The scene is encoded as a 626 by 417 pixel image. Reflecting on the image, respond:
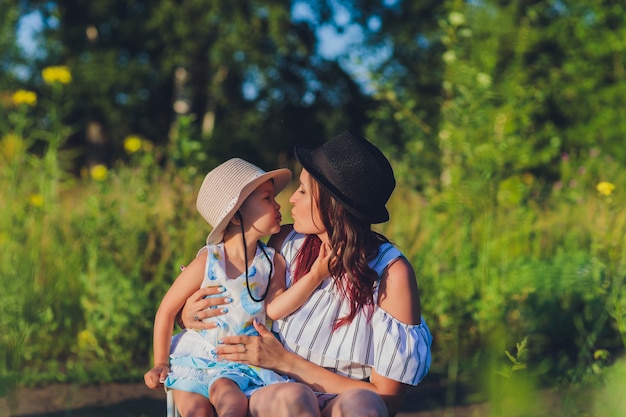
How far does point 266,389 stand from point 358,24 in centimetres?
1425

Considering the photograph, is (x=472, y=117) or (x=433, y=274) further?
(x=433, y=274)

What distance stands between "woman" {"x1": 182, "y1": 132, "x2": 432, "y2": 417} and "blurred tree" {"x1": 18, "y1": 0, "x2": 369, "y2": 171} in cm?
1111

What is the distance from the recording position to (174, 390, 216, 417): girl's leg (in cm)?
227

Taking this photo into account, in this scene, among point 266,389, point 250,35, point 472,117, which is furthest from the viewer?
point 250,35

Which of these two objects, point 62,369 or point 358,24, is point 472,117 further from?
point 358,24

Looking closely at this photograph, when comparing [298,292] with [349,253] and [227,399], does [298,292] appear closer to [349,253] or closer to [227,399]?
[349,253]

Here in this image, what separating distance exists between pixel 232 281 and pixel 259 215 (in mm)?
196

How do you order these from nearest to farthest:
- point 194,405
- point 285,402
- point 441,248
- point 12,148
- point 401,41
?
point 285,402, point 194,405, point 12,148, point 441,248, point 401,41

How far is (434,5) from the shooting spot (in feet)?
53.0

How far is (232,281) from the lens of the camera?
2.44 m

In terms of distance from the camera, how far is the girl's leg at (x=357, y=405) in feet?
7.03

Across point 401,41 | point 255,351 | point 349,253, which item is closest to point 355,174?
point 349,253

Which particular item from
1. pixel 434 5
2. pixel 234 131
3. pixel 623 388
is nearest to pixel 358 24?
pixel 434 5

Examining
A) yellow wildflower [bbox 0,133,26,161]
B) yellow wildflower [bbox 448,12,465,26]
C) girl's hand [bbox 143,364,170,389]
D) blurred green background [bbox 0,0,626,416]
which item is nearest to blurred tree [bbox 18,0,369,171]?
blurred green background [bbox 0,0,626,416]
